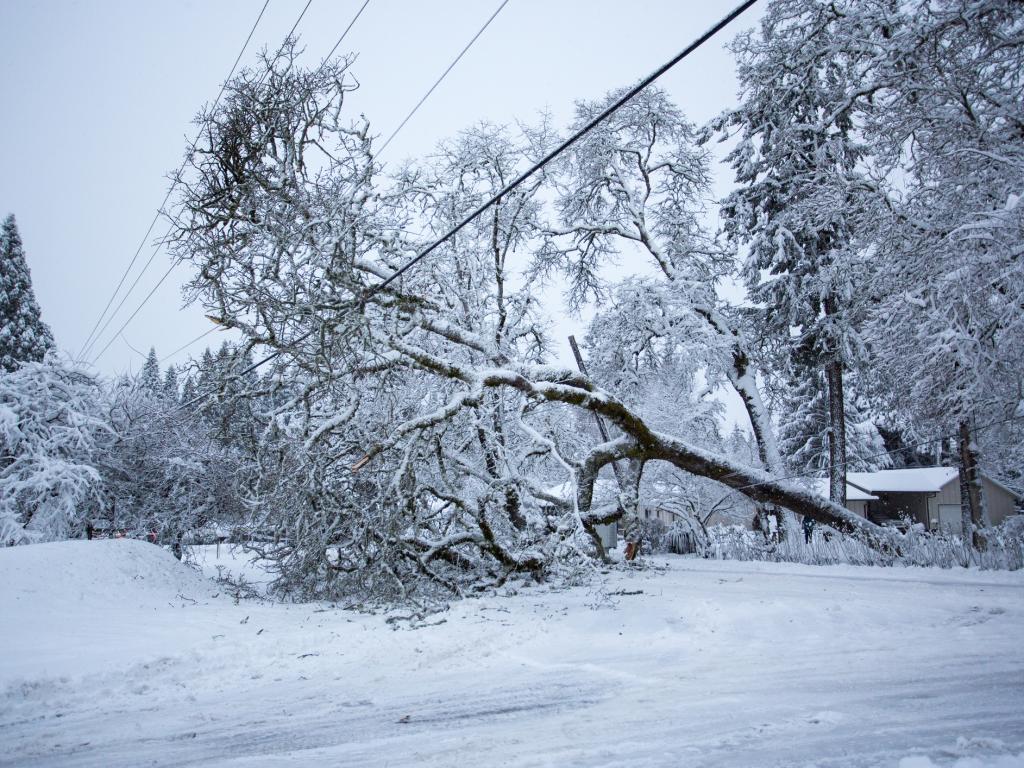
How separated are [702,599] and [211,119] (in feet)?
30.6

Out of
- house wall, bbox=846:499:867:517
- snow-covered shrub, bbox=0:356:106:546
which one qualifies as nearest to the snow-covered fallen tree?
snow-covered shrub, bbox=0:356:106:546

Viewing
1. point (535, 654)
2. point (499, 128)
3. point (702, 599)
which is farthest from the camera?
point (499, 128)

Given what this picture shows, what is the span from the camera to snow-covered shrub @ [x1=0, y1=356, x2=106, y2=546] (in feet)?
47.4

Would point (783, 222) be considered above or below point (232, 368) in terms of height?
above

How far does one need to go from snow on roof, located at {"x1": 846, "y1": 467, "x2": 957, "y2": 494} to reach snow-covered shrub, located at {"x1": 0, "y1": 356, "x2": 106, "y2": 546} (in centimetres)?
3449

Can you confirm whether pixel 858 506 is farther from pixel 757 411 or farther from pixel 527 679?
pixel 527 679

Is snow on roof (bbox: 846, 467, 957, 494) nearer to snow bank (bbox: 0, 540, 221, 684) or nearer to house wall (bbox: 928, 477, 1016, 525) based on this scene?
house wall (bbox: 928, 477, 1016, 525)

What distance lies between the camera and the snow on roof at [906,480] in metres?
30.3

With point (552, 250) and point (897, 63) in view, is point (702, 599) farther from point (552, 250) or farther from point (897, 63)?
point (552, 250)

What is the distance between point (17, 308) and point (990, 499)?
51.5m

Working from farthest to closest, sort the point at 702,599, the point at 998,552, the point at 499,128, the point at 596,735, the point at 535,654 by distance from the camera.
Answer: the point at 499,128, the point at 998,552, the point at 702,599, the point at 535,654, the point at 596,735

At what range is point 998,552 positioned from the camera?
8.62 m

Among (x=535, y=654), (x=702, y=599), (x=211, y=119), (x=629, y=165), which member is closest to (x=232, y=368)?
(x=211, y=119)

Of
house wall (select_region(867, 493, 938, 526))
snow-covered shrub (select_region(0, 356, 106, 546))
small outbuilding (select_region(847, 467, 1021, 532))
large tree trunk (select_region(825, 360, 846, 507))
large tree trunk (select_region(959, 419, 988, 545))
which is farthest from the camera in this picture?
house wall (select_region(867, 493, 938, 526))
